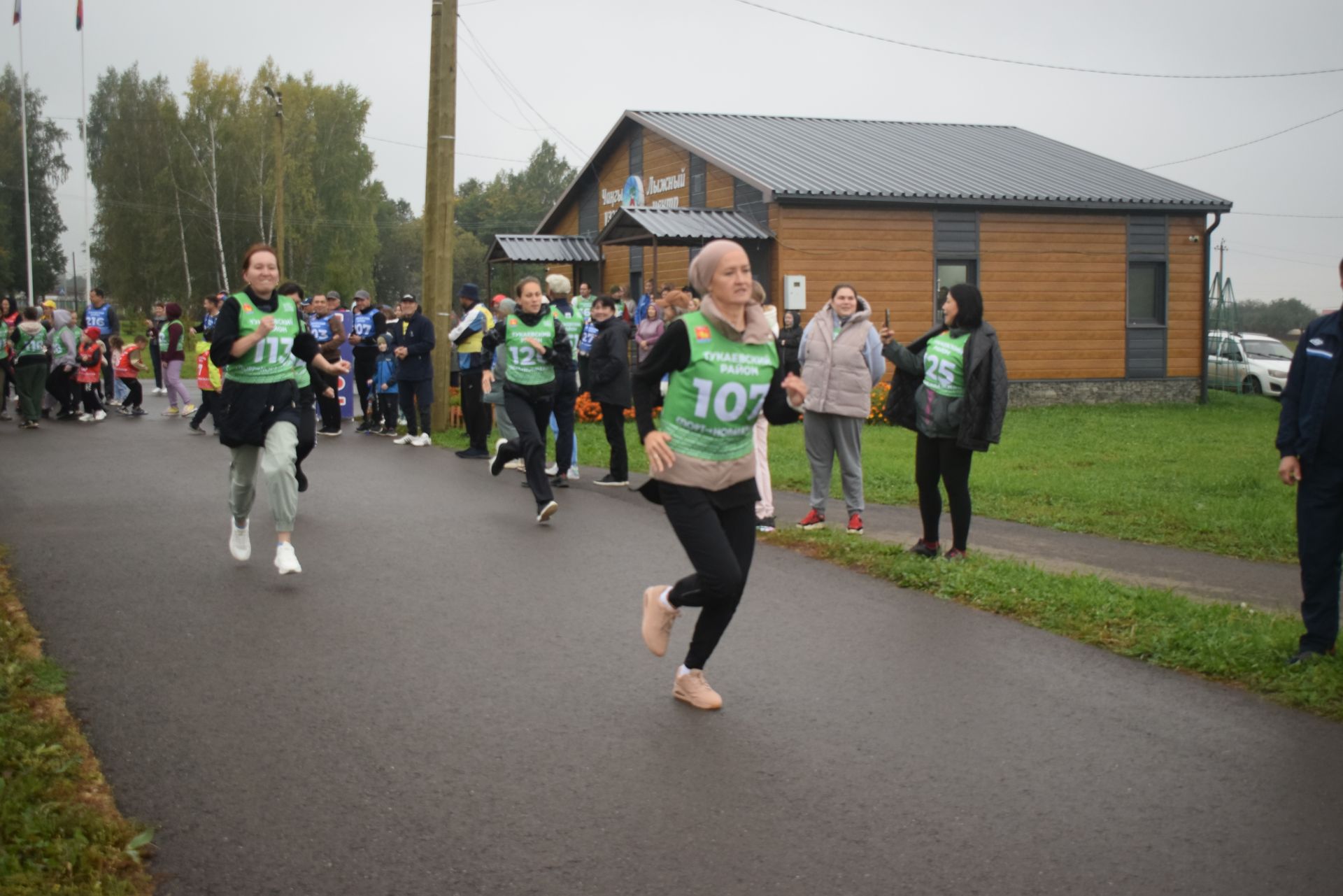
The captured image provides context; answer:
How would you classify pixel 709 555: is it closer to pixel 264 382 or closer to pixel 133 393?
pixel 264 382

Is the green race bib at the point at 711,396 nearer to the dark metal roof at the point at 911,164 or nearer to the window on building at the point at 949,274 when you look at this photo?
the dark metal roof at the point at 911,164

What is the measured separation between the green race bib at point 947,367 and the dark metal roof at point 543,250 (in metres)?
21.6

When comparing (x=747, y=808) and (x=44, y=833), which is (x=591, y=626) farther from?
(x=44, y=833)

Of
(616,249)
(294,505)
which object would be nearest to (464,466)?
(294,505)

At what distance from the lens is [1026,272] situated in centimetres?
2681

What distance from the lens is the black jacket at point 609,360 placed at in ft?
43.6

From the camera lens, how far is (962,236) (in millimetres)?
26266

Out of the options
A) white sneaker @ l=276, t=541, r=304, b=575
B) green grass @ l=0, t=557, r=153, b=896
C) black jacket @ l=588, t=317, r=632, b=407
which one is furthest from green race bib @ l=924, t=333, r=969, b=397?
green grass @ l=0, t=557, r=153, b=896

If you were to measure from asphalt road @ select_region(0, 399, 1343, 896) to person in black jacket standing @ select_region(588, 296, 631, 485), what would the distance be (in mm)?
4543

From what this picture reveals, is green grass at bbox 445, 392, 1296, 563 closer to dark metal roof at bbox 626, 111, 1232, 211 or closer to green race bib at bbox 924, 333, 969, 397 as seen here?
green race bib at bbox 924, 333, 969, 397

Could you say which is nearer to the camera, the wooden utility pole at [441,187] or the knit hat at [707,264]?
the knit hat at [707,264]

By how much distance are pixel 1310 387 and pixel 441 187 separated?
1474 cm

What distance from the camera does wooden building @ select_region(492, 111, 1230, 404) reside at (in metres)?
25.1

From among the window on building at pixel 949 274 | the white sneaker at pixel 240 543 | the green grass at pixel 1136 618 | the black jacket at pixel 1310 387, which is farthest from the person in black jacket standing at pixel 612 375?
the window on building at pixel 949 274
